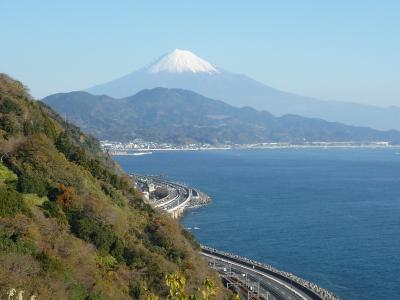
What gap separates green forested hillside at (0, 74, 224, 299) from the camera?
9406 millimetres

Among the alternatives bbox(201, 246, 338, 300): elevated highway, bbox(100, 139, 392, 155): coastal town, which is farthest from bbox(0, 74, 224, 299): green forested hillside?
bbox(100, 139, 392, 155): coastal town

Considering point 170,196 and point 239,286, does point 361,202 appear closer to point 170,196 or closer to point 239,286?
point 170,196

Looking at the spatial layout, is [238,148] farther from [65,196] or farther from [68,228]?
[68,228]

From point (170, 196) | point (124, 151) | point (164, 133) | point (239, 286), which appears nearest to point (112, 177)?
point (239, 286)

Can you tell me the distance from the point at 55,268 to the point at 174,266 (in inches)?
149

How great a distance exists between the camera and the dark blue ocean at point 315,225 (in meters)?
20.4

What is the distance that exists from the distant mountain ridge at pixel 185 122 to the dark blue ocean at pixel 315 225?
70.1 metres

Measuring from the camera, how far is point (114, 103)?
154m

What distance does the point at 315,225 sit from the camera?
29172mm

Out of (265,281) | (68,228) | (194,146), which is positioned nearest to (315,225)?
(265,281)

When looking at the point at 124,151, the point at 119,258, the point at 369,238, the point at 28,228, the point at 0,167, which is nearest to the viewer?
the point at 28,228

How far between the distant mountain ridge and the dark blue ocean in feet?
230

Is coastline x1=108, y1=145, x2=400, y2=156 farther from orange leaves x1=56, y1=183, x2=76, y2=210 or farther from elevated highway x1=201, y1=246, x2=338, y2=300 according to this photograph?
orange leaves x1=56, y1=183, x2=76, y2=210

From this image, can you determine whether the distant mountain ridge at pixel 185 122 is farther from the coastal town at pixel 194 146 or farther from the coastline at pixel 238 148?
the coastline at pixel 238 148
